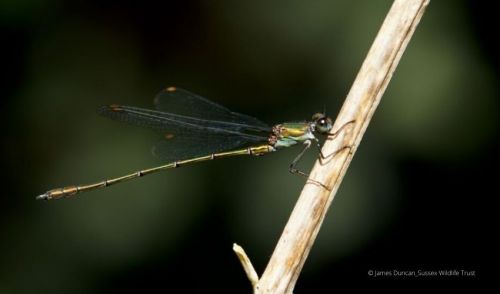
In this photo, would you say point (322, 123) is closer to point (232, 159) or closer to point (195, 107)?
point (232, 159)

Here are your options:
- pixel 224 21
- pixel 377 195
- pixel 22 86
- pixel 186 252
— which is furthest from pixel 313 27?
pixel 22 86

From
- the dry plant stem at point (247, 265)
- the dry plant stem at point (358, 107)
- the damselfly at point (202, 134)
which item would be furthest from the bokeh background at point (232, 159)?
the dry plant stem at point (247, 265)

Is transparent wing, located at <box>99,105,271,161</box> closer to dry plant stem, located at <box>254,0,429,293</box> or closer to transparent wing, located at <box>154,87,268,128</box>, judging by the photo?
transparent wing, located at <box>154,87,268,128</box>

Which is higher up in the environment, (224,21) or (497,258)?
(224,21)

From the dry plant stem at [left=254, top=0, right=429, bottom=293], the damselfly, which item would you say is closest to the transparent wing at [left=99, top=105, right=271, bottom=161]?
the damselfly

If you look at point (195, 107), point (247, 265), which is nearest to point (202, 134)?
point (195, 107)

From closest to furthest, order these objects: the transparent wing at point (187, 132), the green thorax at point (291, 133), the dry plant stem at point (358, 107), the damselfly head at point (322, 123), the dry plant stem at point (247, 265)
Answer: the dry plant stem at point (247, 265) → the dry plant stem at point (358, 107) → the damselfly head at point (322, 123) → the green thorax at point (291, 133) → the transparent wing at point (187, 132)

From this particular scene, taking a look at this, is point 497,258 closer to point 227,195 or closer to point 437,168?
point 437,168

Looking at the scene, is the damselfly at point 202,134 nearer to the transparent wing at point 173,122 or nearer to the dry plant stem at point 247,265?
the transparent wing at point 173,122
